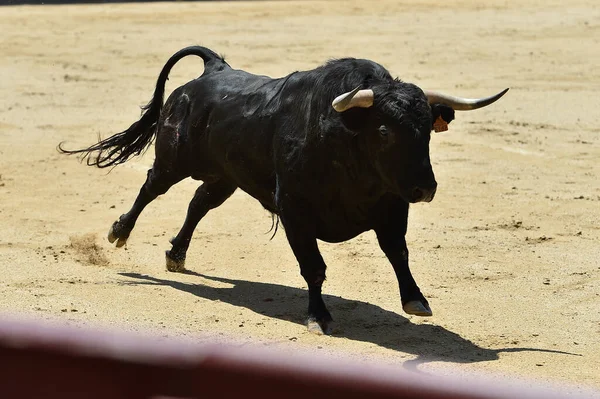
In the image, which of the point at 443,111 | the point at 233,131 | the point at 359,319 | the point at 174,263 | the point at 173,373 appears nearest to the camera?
the point at 173,373

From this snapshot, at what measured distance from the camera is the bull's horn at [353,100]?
5168 millimetres

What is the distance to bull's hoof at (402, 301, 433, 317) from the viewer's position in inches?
213

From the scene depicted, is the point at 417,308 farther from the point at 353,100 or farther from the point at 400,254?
the point at 353,100

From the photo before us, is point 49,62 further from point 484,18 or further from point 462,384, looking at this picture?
point 462,384

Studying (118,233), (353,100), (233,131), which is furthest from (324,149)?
Answer: (118,233)

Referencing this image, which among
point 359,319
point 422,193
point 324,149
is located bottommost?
point 359,319

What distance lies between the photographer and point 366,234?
305 inches

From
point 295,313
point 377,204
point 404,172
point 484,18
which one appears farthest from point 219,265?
point 484,18

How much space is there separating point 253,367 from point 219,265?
554 centimetres

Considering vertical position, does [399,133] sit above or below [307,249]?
above

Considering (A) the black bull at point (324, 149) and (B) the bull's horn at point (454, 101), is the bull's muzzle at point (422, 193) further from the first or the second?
(B) the bull's horn at point (454, 101)

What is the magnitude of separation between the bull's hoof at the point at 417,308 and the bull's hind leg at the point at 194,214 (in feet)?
5.82

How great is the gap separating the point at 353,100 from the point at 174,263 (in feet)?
7.00

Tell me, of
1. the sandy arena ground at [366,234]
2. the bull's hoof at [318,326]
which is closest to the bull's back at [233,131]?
the sandy arena ground at [366,234]
